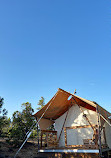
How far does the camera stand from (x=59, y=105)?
910cm

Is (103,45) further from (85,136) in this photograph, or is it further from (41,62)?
(85,136)

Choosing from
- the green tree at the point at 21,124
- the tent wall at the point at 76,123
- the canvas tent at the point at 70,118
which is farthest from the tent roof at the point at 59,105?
the green tree at the point at 21,124

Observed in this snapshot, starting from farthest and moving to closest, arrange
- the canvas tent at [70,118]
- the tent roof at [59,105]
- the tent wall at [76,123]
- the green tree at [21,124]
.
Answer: the green tree at [21,124], the tent wall at [76,123], the canvas tent at [70,118], the tent roof at [59,105]

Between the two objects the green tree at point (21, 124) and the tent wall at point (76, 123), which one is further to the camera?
the green tree at point (21, 124)

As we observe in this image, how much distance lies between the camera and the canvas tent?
8414 millimetres

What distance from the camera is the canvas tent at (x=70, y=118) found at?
8.41 meters

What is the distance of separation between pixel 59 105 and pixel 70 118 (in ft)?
5.01

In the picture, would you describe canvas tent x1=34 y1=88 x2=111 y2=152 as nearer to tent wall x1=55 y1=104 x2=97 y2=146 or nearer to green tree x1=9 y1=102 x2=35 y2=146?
tent wall x1=55 y1=104 x2=97 y2=146

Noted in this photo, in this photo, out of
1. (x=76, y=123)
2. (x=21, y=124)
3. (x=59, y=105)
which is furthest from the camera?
(x=21, y=124)

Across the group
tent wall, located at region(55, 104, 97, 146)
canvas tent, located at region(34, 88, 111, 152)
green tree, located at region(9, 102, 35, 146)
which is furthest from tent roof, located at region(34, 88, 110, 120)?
green tree, located at region(9, 102, 35, 146)

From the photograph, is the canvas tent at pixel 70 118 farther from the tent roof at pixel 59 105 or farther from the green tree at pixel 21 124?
the green tree at pixel 21 124

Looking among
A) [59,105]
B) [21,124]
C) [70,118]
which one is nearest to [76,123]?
[70,118]

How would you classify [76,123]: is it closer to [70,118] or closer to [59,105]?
[70,118]

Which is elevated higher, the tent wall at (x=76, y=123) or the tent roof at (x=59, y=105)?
the tent roof at (x=59, y=105)
